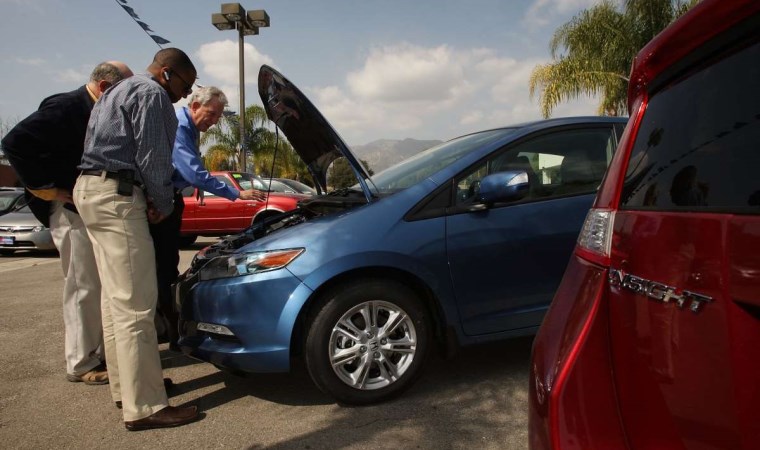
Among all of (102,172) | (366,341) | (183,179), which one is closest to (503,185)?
(366,341)

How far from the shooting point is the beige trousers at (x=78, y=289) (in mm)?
3209

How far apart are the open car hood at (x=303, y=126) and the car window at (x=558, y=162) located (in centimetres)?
71

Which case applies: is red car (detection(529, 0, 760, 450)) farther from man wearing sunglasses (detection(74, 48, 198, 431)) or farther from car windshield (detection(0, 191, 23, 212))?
car windshield (detection(0, 191, 23, 212))

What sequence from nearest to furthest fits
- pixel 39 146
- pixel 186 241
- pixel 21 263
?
pixel 39 146, pixel 21 263, pixel 186 241

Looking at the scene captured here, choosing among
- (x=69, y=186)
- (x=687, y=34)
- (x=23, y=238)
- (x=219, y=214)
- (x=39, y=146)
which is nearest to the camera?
(x=687, y=34)

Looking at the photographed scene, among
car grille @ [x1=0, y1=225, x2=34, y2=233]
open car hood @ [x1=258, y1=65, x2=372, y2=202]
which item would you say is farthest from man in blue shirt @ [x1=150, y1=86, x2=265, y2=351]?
car grille @ [x1=0, y1=225, x2=34, y2=233]

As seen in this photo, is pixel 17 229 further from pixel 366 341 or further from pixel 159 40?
pixel 366 341

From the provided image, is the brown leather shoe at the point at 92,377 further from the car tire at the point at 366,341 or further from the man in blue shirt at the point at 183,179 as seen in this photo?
the car tire at the point at 366,341

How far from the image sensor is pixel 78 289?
3232 millimetres

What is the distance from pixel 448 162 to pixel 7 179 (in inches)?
1494

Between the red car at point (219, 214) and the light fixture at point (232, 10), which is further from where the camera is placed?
the light fixture at point (232, 10)

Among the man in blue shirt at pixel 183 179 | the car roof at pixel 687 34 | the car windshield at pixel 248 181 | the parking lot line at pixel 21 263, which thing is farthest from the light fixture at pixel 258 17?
the car roof at pixel 687 34

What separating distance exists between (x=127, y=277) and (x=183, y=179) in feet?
3.90

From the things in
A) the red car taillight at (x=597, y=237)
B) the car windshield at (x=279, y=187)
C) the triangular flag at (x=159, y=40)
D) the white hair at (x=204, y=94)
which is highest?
the triangular flag at (x=159, y=40)
